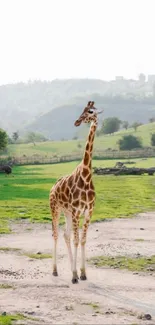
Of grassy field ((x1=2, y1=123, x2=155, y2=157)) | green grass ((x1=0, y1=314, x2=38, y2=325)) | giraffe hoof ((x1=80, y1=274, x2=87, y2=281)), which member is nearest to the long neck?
giraffe hoof ((x1=80, y1=274, x2=87, y2=281))

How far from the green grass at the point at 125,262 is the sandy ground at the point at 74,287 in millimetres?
597

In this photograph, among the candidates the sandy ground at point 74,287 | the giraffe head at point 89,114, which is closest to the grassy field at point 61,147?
the sandy ground at point 74,287

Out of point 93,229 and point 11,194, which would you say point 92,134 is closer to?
point 93,229

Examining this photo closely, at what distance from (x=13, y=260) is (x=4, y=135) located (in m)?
67.3

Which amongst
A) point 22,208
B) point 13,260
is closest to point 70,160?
point 22,208

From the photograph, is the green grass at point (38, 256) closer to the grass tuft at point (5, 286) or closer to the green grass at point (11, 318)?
the grass tuft at point (5, 286)

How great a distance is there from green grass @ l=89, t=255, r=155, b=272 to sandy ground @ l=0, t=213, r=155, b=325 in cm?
60

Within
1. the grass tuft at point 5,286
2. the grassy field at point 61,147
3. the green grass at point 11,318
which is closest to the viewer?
the green grass at point 11,318

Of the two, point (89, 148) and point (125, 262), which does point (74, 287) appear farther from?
point (89, 148)

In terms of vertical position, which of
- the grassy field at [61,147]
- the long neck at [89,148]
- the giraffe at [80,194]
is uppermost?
the long neck at [89,148]

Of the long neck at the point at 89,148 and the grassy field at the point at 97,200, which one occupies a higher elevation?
the long neck at the point at 89,148

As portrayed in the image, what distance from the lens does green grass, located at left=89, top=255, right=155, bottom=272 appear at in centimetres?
1855

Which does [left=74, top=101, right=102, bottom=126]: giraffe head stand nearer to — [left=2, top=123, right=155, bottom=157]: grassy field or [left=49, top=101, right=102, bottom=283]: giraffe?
[left=49, top=101, right=102, bottom=283]: giraffe

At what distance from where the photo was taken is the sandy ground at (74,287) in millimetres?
13453
